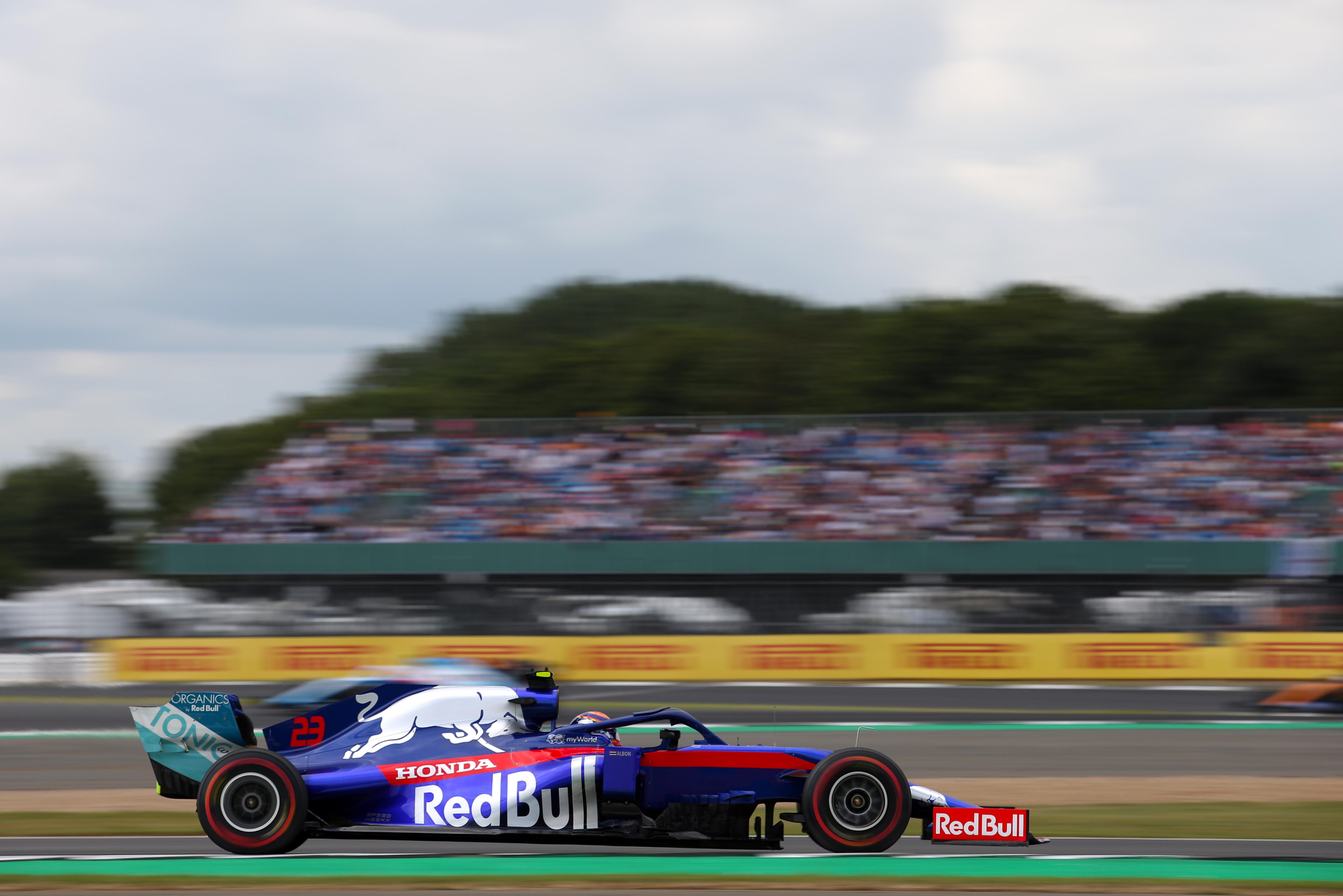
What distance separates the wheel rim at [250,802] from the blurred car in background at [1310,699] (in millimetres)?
12350

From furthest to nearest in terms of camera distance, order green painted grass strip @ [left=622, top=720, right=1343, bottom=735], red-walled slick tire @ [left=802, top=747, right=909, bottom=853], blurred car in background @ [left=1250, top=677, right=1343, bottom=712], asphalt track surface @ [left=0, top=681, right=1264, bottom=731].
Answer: asphalt track surface @ [left=0, top=681, right=1264, bottom=731], blurred car in background @ [left=1250, top=677, right=1343, bottom=712], green painted grass strip @ [left=622, top=720, right=1343, bottom=735], red-walled slick tire @ [left=802, top=747, right=909, bottom=853]

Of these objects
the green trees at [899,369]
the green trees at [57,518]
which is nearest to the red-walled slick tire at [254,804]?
the green trees at [899,369]

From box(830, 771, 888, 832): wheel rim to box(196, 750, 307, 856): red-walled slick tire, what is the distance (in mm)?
2977

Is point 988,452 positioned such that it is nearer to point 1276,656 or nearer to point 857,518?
point 857,518

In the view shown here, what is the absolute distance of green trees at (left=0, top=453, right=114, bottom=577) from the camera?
5059cm

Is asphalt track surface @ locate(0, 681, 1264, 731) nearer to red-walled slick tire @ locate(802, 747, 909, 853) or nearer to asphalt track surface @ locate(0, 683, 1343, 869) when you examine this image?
asphalt track surface @ locate(0, 683, 1343, 869)

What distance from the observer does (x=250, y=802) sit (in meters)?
7.39

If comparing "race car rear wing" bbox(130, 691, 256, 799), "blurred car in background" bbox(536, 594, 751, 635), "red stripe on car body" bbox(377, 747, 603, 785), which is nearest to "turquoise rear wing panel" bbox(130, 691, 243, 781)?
"race car rear wing" bbox(130, 691, 256, 799)

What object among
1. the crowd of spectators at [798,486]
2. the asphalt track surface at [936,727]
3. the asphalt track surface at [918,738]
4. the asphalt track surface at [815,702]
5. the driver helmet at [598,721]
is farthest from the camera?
the crowd of spectators at [798,486]

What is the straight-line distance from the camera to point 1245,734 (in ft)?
45.7

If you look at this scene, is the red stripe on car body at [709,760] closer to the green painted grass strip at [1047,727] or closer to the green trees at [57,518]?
the green painted grass strip at [1047,727]

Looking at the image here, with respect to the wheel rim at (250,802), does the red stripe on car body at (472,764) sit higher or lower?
higher

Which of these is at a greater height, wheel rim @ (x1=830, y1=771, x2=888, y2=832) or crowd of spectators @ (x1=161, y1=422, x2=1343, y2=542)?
crowd of spectators @ (x1=161, y1=422, x2=1343, y2=542)

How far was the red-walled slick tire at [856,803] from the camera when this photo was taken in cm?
706
